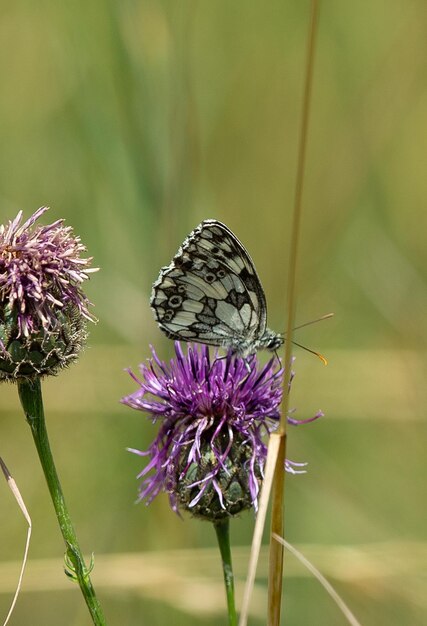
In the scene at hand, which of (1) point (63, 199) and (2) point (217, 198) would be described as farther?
(2) point (217, 198)

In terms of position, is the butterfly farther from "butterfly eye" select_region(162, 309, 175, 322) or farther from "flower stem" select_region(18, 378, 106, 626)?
"flower stem" select_region(18, 378, 106, 626)

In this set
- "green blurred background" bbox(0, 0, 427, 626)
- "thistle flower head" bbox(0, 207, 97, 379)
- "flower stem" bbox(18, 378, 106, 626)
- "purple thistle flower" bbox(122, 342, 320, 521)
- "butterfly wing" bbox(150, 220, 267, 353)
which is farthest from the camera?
"green blurred background" bbox(0, 0, 427, 626)

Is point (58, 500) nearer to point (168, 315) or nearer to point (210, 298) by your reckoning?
point (168, 315)

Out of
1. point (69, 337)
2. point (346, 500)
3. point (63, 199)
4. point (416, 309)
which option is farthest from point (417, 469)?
point (69, 337)

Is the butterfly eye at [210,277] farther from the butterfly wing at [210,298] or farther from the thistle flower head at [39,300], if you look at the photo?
the thistle flower head at [39,300]

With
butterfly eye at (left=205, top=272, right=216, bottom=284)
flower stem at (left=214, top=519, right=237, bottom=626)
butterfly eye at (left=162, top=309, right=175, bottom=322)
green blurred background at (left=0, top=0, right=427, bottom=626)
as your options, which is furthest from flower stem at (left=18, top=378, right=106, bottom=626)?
green blurred background at (left=0, top=0, right=427, bottom=626)

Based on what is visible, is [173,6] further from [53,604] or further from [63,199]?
[53,604]
